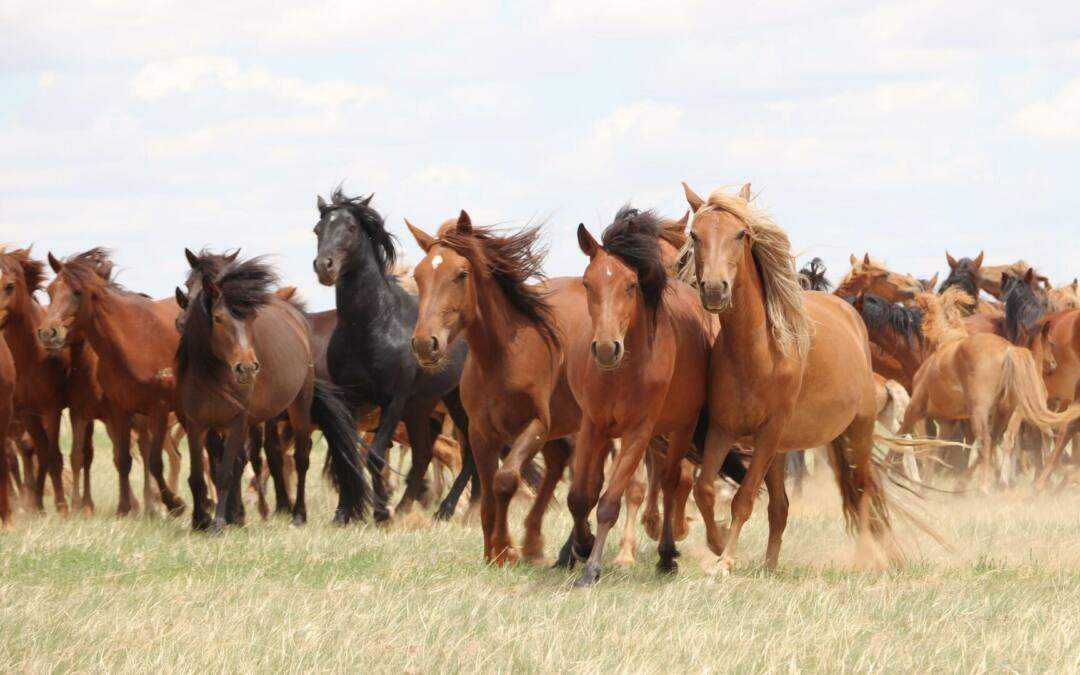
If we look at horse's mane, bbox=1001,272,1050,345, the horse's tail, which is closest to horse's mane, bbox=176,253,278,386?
the horse's tail

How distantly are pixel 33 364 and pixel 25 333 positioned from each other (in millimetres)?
376

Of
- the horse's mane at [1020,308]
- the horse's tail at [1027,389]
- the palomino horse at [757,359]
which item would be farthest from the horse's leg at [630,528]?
the horse's mane at [1020,308]

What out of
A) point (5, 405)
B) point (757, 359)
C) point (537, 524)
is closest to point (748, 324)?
point (757, 359)

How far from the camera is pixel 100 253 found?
12352mm

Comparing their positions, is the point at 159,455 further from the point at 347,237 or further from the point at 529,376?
the point at 529,376

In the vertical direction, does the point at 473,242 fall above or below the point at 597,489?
above

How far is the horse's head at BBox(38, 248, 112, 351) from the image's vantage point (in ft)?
38.1

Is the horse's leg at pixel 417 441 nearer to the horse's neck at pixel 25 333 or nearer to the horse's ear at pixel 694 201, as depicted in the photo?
the horse's neck at pixel 25 333

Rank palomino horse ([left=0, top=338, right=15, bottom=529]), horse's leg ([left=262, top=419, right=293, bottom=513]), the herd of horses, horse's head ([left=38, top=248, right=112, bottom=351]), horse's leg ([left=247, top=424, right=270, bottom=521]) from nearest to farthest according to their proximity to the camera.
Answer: the herd of horses < palomino horse ([left=0, top=338, right=15, bottom=529]) < horse's head ([left=38, top=248, right=112, bottom=351]) < horse's leg ([left=262, top=419, right=293, bottom=513]) < horse's leg ([left=247, top=424, right=270, bottom=521])

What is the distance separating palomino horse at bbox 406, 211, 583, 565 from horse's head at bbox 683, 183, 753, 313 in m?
0.93

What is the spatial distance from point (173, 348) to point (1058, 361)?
10.6 meters

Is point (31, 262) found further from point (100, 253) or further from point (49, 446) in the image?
point (49, 446)

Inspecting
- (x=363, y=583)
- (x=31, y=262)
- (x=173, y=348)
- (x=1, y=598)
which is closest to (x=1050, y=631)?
(x=363, y=583)

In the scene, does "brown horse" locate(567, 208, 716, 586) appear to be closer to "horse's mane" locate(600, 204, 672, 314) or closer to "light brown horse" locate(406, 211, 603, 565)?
"horse's mane" locate(600, 204, 672, 314)
